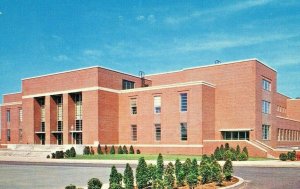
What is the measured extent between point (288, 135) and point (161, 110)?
2676 cm

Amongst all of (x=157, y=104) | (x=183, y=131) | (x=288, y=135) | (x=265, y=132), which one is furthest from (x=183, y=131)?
(x=288, y=135)

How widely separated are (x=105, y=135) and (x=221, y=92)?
1687 centimetres

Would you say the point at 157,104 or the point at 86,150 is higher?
the point at 157,104

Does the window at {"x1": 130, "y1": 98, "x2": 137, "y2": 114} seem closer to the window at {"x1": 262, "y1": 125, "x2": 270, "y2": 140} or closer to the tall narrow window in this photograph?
the tall narrow window

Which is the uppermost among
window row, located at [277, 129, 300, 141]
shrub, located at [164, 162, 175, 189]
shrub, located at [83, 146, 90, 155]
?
shrub, located at [164, 162, 175, 189]

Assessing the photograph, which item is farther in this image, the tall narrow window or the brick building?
the tall narrow window

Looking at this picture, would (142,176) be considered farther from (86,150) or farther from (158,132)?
(86,150)

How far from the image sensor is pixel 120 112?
51281mm

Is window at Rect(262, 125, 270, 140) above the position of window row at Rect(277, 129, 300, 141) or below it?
above

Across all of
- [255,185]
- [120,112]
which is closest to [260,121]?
[120,112]

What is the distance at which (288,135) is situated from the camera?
198 ft

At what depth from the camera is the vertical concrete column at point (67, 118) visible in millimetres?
50938

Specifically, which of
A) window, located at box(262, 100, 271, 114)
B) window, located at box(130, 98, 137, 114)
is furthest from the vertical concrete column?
window, located at box(262, 100, 271, 114)

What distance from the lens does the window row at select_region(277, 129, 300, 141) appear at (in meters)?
56.0
